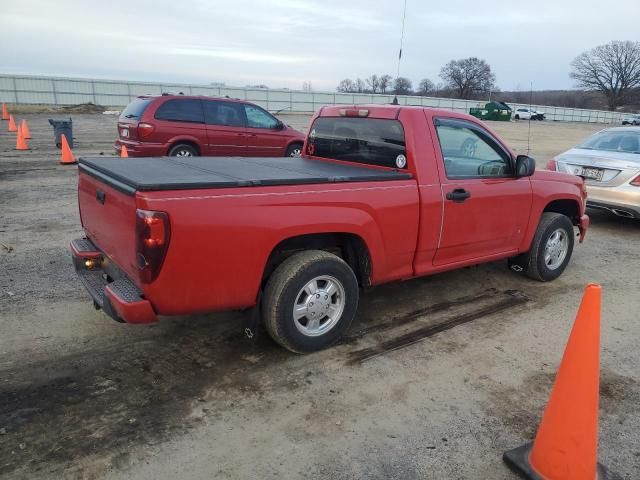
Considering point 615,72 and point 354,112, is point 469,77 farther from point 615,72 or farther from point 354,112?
point 354,112

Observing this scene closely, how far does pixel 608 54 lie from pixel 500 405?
11224 cm

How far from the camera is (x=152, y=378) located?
335 centimetres

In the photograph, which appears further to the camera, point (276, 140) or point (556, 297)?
point (276, 140)

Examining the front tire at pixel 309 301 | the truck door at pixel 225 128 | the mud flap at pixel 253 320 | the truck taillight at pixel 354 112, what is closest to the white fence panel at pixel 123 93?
the truck door at pixel 225 128

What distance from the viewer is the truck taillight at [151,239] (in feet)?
9.29

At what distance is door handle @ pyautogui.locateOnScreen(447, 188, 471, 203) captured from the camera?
4164mm

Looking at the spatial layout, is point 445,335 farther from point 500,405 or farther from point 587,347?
point 587,347

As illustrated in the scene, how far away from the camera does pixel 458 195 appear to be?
4.20 meters

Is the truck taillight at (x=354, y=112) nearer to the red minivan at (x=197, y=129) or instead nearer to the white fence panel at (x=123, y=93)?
the red minivan at (x=197, y=129)

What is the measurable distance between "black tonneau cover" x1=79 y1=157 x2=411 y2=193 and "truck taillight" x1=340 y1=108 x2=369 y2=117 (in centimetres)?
46

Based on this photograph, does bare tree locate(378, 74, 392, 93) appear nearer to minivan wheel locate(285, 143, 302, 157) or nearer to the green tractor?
the green tractor

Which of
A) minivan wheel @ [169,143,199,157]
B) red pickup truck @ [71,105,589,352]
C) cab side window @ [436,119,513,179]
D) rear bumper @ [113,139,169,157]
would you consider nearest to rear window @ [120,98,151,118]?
rear bumper @ [113,139,169,157]

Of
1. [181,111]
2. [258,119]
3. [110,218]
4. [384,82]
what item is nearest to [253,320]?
[110,218]

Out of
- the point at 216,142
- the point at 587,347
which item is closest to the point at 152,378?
the point at 587,347
